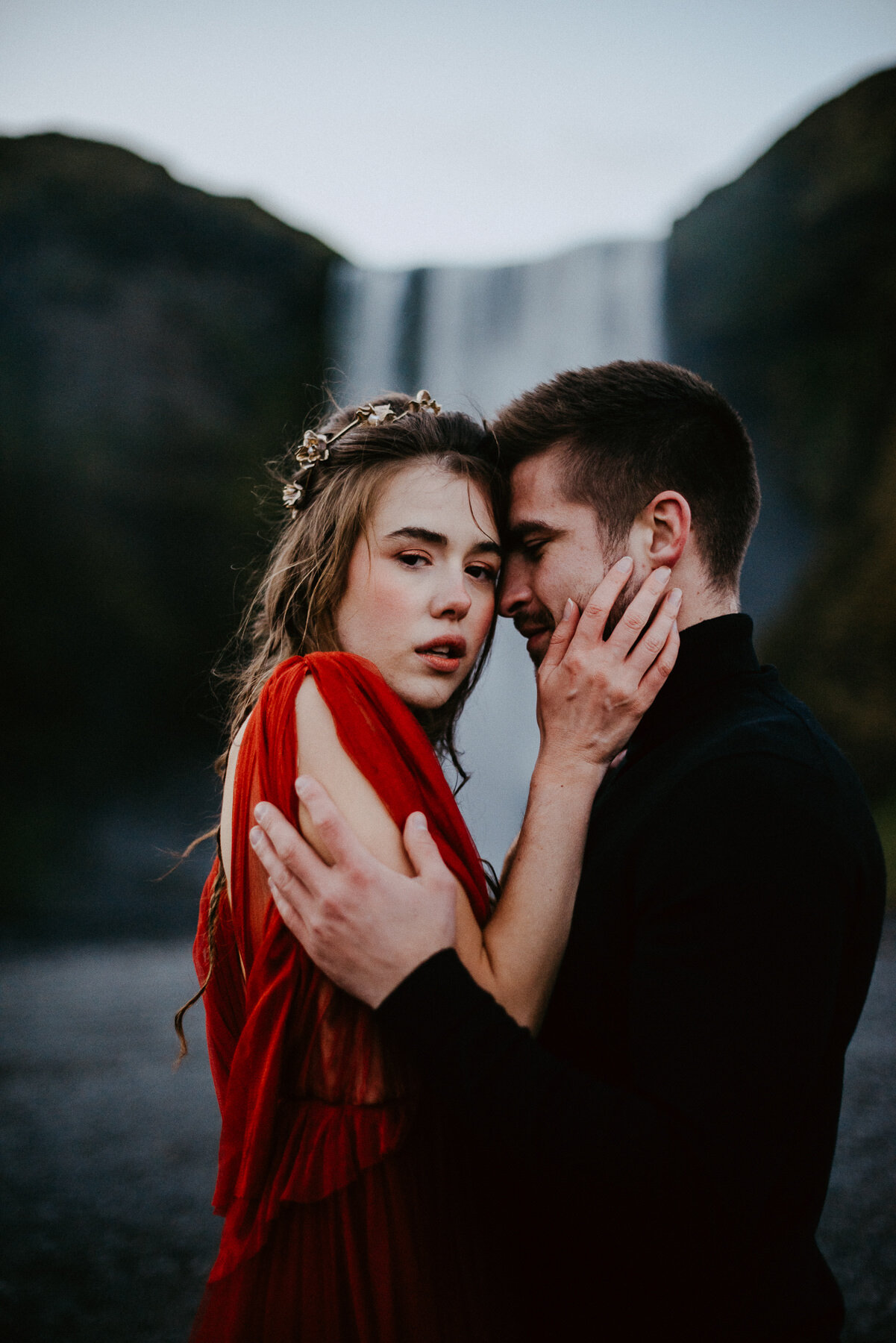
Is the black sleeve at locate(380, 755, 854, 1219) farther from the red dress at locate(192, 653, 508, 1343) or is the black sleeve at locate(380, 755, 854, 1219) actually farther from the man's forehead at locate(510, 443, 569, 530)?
the man's forehead at locate(510, 443, 569, 530)

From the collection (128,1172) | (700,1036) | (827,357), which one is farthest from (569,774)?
(827,357)

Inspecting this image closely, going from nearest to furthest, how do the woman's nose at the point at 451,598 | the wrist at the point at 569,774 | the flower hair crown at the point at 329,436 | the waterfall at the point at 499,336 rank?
the wrist at the point at 569,774, the woman's nose at the point at 451,598, the flower hair crown at the point at 329,436, the waterfall at the point at 499,336

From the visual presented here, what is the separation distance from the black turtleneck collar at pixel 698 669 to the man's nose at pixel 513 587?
1.12ft

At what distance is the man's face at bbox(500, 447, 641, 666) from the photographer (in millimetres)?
1736

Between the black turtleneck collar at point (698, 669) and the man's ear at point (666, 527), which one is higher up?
the man's ear at point (666, 527)

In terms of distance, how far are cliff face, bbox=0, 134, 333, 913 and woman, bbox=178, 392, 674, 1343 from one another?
27.9 feet

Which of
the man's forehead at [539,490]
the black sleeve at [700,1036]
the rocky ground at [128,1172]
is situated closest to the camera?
the black sleeve at [700,1036]

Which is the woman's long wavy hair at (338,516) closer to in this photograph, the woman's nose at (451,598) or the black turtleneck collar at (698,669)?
the woman's nose at (451,598)

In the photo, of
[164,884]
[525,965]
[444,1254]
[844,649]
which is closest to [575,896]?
[525,965]

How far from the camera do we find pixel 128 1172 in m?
4.49

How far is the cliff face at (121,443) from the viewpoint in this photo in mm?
10031

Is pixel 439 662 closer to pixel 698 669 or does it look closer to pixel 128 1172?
pixel 698 669

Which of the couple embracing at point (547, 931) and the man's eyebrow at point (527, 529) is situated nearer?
the couple embracing at point (547, 931)

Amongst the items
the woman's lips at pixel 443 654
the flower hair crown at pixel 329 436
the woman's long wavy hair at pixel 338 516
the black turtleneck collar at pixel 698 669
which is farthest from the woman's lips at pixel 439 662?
the flower hair crown at pixel 329 436
